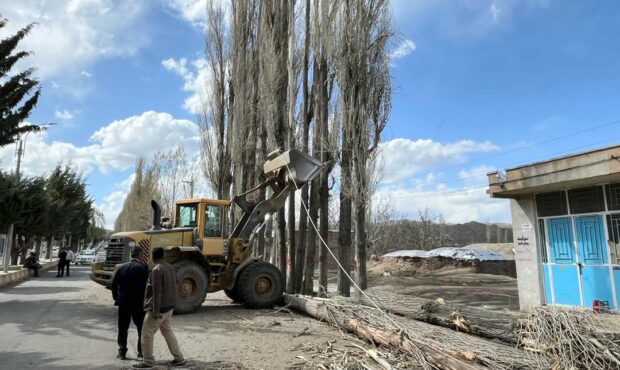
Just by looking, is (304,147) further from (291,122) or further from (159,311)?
(159,311)

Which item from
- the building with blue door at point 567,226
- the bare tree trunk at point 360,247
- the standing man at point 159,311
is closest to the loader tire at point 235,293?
the bare tree trunk at point 360,247

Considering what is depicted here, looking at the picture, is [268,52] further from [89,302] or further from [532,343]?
[532,343]

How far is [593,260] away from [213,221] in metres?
9.63

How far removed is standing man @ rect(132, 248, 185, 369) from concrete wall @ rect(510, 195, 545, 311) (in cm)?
971

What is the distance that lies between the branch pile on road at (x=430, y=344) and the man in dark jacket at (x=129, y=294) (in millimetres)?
3830

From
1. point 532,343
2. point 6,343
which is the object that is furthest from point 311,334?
point 6,343

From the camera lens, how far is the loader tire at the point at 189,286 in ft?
37.1

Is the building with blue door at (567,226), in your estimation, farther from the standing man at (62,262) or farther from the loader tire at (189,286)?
the standing man at (62,262)

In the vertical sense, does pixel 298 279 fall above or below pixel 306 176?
below

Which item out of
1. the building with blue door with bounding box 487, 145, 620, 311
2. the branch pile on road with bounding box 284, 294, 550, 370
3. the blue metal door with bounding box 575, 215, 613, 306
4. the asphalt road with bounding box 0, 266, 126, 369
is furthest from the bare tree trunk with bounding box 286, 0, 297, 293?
the blue metal door with bounding box 575, 215, 613, 306

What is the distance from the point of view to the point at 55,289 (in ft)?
60.0

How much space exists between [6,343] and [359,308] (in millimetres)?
6327

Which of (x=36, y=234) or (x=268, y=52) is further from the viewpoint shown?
(x=36, y=234)

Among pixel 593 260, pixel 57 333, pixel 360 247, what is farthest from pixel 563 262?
pixel 57 333
